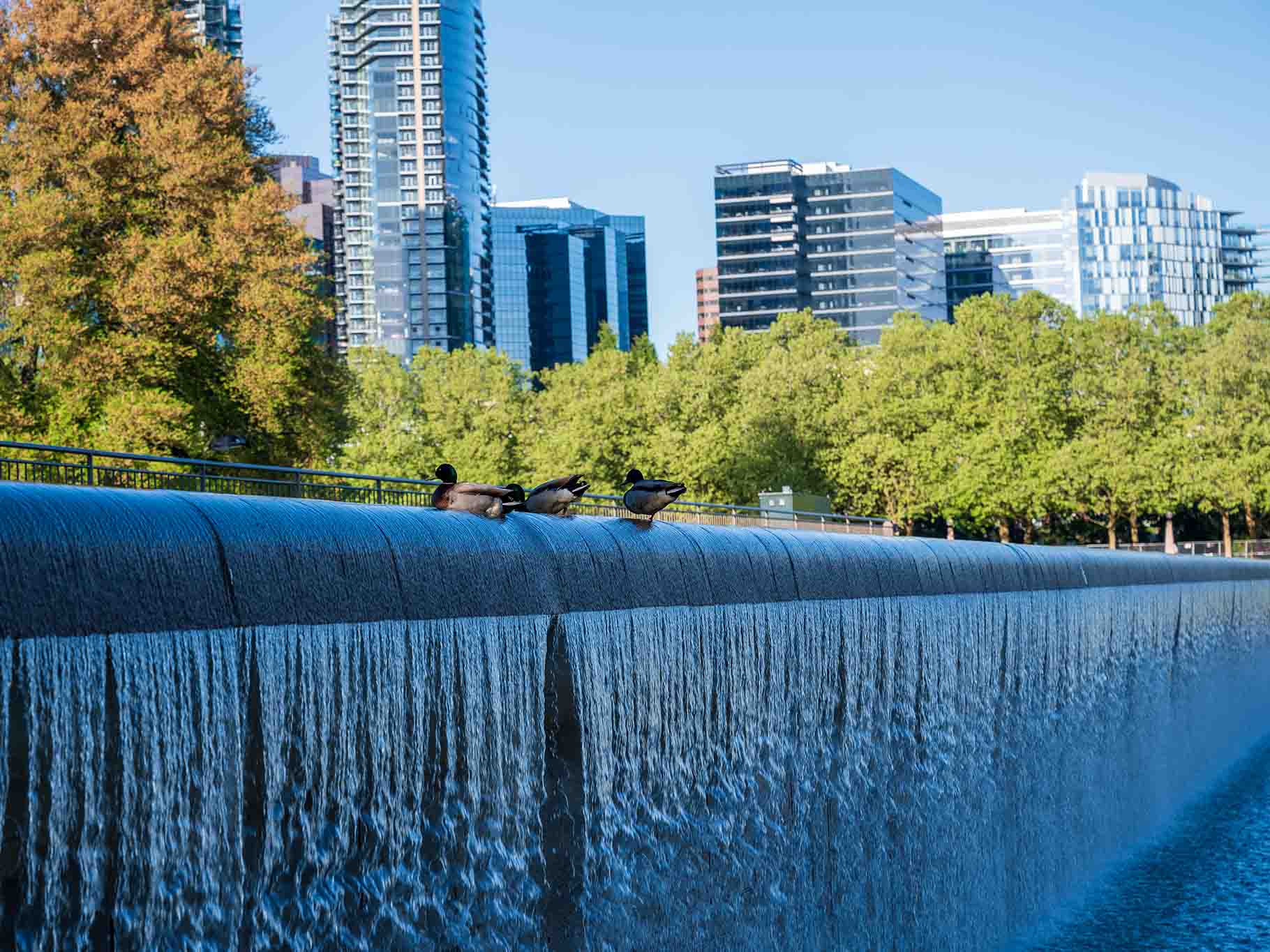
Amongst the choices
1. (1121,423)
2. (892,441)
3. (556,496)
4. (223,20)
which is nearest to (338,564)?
(556,496)

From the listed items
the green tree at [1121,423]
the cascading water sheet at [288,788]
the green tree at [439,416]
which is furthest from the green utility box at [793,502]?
the cascading water sheet at [288,788]

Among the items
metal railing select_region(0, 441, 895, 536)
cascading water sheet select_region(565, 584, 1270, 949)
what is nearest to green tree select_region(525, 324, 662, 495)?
metal railing select_region(0, 441, 895, 536)

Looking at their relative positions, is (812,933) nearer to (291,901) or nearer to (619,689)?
(619,689)

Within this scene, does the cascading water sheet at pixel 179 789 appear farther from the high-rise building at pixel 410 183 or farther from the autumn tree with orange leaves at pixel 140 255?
the high-rise building at pixel 410 183

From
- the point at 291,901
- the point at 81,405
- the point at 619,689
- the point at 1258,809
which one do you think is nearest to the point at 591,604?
the point at 619,689

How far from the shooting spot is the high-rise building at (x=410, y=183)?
155 metres

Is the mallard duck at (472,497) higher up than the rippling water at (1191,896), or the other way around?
the mallard duck at (472,497)

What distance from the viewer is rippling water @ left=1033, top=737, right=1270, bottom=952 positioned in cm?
1641

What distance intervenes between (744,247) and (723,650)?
6371 inches

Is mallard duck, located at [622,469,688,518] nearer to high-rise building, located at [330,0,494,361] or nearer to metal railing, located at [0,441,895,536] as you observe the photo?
metal railing, located at [0,441,895,536]

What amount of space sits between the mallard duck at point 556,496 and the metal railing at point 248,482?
3.53ft

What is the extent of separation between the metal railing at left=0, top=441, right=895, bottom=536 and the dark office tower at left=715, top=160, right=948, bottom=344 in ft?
433

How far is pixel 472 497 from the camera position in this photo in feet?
32.9

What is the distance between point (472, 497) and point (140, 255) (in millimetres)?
25421
